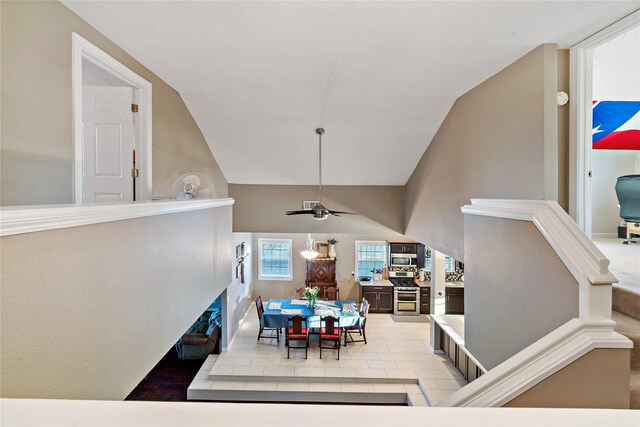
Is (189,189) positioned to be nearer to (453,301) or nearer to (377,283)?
(377,283)

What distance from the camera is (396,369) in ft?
19.4

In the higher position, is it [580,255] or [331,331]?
[580,255]

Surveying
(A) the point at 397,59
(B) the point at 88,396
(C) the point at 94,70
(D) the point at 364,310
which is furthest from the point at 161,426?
(D) the point at 364,310

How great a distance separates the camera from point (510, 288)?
88.4 inches

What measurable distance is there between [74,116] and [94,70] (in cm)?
128

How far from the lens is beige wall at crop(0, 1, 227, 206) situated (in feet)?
6.31

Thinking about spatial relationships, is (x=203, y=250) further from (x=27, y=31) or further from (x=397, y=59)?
(x=397, y=59)

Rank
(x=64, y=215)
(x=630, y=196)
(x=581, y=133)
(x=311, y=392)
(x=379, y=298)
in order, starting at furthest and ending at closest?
(x=379, y=298), (x=311, y=392), (x=581, y=133), (x=630, y=196), (x=64, y=215)

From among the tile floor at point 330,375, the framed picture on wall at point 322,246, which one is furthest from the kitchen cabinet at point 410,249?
the tile floor at point 330,375

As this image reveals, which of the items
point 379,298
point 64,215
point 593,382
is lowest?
point 379,298

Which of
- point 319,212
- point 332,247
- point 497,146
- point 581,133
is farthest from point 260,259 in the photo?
point 581,133

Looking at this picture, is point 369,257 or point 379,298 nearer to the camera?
point 379,298

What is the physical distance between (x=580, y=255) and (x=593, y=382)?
2.05 feet

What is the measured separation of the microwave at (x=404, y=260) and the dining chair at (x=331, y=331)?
12.2 feet
